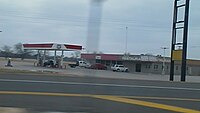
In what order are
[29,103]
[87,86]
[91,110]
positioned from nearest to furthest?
[91,110]
[29,103]
[87,86]

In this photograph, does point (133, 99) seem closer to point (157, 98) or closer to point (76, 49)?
point (157, 98)

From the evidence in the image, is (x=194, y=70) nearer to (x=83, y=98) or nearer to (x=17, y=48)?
(x=17, y=48)

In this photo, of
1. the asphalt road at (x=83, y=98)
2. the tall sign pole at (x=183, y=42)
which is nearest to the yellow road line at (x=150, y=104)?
the asphalt road at (x=83, y=98)

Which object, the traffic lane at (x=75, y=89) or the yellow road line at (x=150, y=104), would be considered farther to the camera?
the traffic lane at (x=75, y=89)

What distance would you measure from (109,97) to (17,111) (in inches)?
202

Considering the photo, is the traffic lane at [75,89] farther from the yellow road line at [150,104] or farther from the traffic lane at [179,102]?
the traffic lane at [179,102]

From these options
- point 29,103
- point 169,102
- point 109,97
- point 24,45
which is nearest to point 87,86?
point 109,97

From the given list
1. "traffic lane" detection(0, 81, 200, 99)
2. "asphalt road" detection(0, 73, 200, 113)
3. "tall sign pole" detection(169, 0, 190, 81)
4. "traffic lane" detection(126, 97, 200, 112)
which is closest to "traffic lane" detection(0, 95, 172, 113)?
"asphalt road" detection(0, 73, 200, 113)

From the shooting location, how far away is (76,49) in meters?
66.0

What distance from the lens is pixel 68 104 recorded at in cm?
1007

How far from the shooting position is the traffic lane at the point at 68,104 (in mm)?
9241

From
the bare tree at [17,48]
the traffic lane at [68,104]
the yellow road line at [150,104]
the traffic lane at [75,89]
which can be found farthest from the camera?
the bare tree at [17,48]

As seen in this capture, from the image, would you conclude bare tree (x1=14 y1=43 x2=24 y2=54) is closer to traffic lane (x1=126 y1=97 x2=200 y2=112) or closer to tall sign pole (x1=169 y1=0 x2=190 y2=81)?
tall sign pole (x1=169 y1=0 x2=190 y2=81)

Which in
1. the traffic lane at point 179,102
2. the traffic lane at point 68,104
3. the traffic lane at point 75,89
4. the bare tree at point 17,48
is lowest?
the traffic lane at point 179,102
